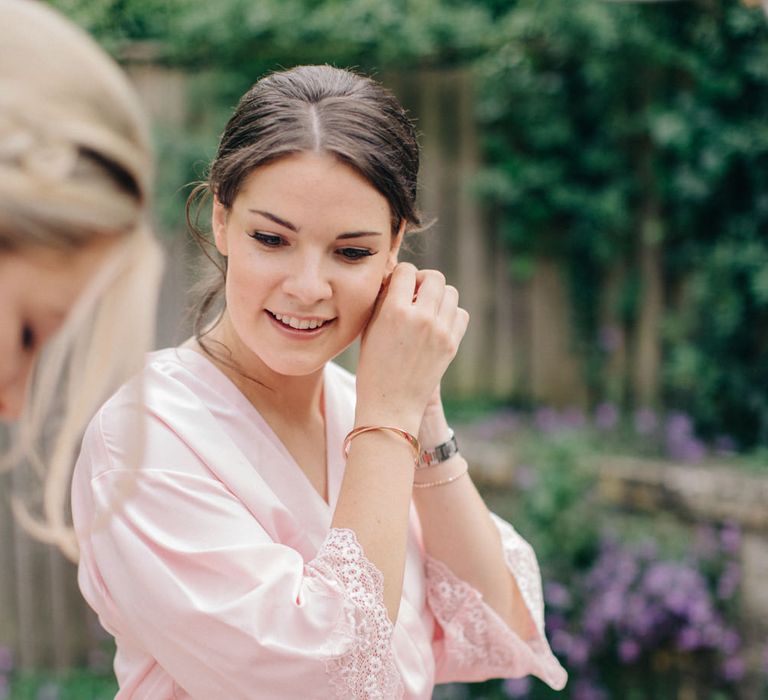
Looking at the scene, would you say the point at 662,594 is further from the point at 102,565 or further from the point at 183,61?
the point at 183,61

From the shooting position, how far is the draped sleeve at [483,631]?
1951 mm

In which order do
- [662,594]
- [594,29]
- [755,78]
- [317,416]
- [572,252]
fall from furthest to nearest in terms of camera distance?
1. [572,252]
2. [594,29]
3. [755,78]
4. [662,594]
5. [317,416]

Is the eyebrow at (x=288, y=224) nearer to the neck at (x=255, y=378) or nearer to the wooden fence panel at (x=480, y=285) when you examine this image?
the neck at (x=255, y=378)

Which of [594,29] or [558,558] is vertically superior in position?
[594,29]

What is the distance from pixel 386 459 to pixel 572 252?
371 centimetres

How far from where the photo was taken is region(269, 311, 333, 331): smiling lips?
5.70 ft

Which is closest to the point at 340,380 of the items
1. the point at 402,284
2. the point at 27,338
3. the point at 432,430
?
the point at 432,430

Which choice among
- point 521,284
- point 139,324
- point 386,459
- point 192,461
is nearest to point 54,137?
point 139,324

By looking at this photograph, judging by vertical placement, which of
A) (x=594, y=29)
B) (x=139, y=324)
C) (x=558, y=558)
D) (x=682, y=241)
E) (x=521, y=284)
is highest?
(x=594, y=29)

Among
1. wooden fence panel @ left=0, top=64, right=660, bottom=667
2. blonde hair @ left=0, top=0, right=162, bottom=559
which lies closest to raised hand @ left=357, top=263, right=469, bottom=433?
blonde hair @ left=0, top=0, right=162, bottom=559

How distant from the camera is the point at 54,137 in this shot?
111cm

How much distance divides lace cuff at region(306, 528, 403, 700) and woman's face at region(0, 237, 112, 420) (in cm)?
56

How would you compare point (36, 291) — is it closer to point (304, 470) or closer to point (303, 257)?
point (303, 257)

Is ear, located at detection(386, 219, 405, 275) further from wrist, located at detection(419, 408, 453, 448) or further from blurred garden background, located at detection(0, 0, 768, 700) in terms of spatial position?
blurred garden background, located at detection(0, 0, 768, 700)
